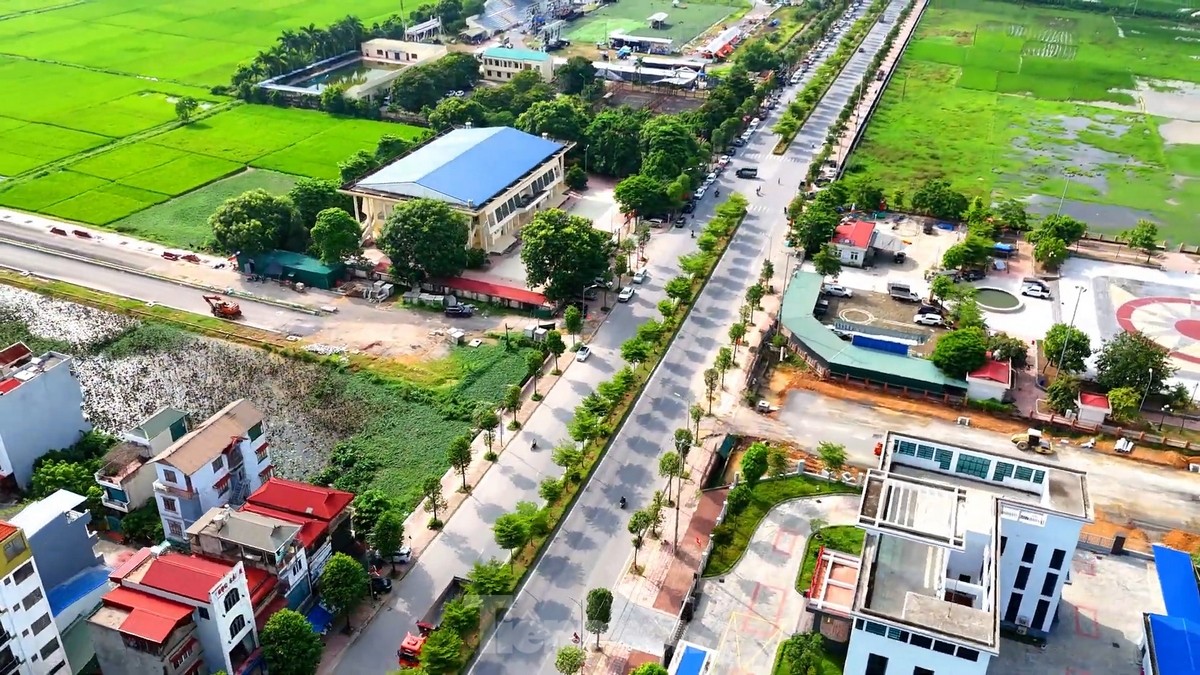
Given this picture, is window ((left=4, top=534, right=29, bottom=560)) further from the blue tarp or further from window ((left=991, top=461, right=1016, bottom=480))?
window ((left=991, top=461, right=1016, bottom=480))

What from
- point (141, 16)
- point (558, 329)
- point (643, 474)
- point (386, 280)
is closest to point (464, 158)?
point (386, 280)

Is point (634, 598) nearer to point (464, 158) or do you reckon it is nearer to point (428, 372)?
point (428, 372)

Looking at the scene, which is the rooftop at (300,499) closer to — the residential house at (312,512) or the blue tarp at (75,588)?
the residential house at (312,512)

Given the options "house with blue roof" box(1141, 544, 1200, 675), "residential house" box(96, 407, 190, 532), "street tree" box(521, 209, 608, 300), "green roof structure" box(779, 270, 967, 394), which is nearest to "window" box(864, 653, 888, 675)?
"house with blue roof" box(1141, 544, 1200, 675)

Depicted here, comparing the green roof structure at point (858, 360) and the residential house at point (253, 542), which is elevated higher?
the residential house at point (253, 542)

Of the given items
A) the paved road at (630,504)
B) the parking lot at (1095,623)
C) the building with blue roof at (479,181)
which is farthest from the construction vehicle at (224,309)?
the parking lot at (1095,623)

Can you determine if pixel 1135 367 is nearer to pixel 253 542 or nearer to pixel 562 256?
pixel 562 256
